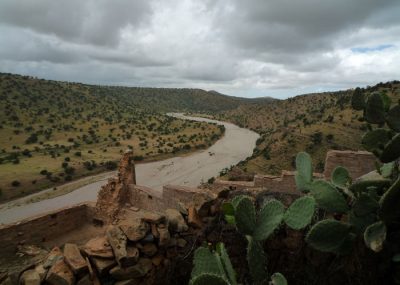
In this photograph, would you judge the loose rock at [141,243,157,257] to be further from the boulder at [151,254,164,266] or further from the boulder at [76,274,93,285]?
the boulder at [76,274,93,285]

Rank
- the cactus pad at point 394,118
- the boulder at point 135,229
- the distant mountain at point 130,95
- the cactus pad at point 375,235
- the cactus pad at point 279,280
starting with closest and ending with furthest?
the cactus pad at point 279,280 → the cactus pad at point 375,235 → the boulder at point 135,229 → the cactus pad at point 394,118 → the distant mountain at point 130,95

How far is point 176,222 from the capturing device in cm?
521

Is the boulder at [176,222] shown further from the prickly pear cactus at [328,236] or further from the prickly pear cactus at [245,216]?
the prickly pear cactus at [328,236]

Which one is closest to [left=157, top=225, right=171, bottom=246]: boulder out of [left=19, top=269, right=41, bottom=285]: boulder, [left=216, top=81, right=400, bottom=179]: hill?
[left=19, top=269, right=41, bottom=285]: boulder

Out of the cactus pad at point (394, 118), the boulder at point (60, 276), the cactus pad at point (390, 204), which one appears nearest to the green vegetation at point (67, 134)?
the boulder at point (60, 276)

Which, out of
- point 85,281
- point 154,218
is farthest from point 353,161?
point 85,281

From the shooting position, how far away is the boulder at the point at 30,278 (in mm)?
3982

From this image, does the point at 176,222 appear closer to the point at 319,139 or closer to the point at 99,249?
the point at 99,249

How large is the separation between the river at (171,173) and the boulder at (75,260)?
26.6m

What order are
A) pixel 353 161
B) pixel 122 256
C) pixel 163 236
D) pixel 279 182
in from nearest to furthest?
pixel 122 256 → pixel 163 236 → pixel 353 161 → pixel 279 182

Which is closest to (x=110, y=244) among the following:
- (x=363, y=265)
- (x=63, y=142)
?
(x=363, y=265)

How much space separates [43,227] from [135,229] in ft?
32.5

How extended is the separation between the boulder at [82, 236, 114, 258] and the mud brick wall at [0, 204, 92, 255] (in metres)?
9.28

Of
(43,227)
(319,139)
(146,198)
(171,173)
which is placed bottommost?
(171,173)
